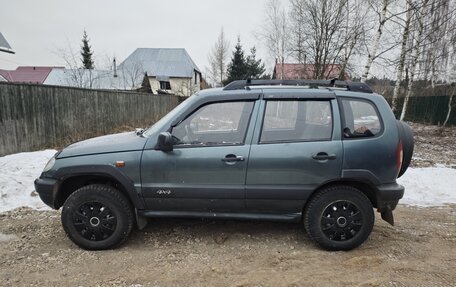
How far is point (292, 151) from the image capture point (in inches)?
126

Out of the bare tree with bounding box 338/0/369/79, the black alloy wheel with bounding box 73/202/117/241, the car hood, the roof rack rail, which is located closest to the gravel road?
the black alloy wheel with bounding box 73/202/117/241

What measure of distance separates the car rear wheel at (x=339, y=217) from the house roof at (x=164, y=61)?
43.4m

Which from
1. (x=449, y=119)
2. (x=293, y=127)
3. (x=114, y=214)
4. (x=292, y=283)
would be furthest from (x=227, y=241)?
(x=449, y=119)

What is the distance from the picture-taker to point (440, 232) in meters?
3.99

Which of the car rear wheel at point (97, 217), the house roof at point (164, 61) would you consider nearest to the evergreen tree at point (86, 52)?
the house roof at point (164, 61)

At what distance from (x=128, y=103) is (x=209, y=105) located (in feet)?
43.2

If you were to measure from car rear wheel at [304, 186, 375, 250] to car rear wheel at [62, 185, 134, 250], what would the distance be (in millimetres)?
2131

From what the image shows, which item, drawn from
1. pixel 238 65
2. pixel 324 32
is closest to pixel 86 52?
pixel 238 65

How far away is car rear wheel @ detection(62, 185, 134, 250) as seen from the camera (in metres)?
3.30

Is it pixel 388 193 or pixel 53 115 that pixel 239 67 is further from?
pixel 388 193

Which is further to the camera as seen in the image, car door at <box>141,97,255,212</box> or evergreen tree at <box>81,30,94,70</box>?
evergreen tree at <box>81,30,94,70</box>

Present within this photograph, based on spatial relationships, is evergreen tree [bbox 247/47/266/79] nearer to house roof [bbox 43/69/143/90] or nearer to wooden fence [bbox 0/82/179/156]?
house roof [bbox 43/69/143/90]

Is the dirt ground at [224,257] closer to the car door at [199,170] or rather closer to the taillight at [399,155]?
the car door at [199,170]

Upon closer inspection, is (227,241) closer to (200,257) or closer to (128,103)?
(200,257)
